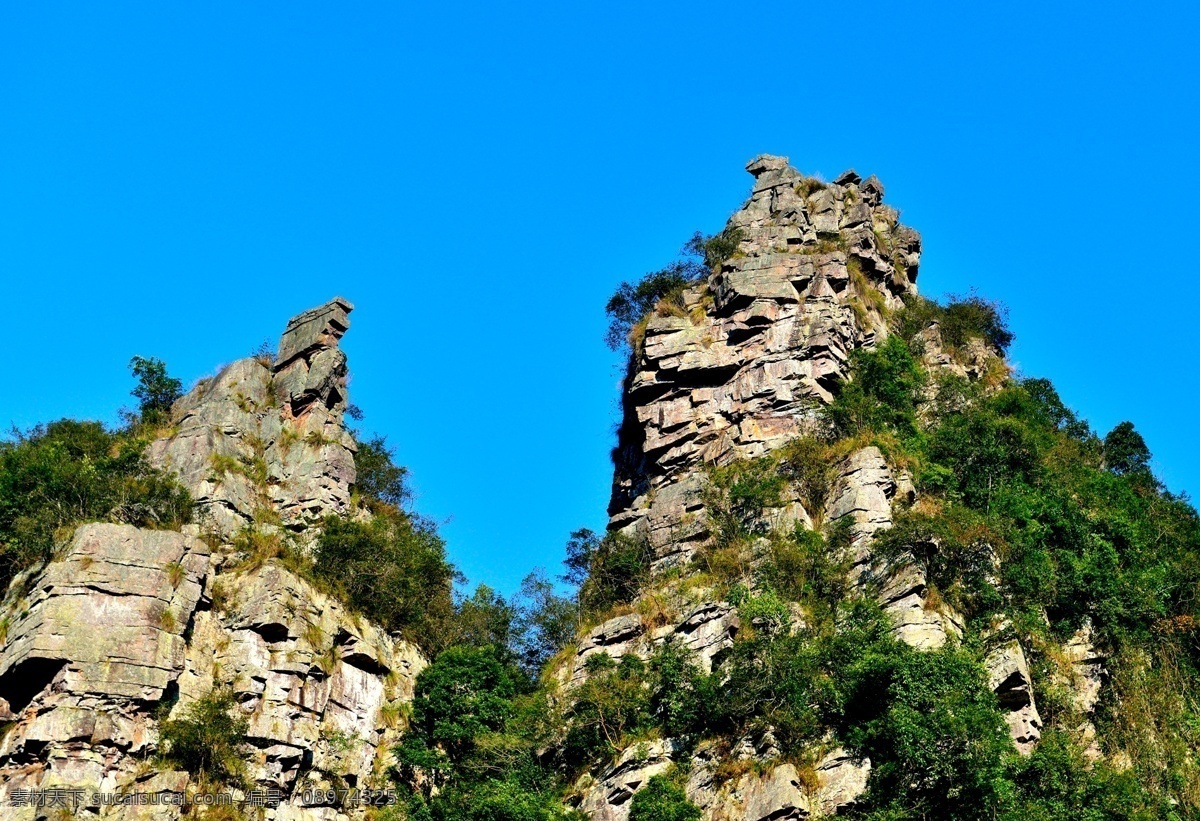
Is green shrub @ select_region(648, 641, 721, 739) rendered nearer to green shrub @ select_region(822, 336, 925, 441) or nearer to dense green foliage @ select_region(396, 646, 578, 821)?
dense green foliage @ select_region(396, 646, 578, 821)

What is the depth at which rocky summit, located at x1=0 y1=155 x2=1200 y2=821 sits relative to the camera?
3559cm

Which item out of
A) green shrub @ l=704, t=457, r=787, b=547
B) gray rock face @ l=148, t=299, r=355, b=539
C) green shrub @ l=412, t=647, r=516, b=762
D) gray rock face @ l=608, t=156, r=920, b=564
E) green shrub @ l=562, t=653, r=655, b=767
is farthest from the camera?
gray rock face @ l=608, t=156, r=920, b=564

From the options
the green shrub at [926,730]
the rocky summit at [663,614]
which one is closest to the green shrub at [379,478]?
the rocky summit at [663,614]

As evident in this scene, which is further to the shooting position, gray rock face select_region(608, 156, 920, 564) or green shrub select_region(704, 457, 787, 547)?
gray rock face select_region(608, 156, 920, 564)

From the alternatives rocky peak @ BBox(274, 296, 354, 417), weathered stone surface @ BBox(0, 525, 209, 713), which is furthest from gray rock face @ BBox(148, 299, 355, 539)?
weathered stone surface @ BBox(0, 525, 209, 713)

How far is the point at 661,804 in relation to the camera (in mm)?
35281

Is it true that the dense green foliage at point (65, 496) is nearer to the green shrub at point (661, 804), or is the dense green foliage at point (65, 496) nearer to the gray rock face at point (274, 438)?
the gray rock face at point (274, 438)

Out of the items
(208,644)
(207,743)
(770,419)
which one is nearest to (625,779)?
(207,743)

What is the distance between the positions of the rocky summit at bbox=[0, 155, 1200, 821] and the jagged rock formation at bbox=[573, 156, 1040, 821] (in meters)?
0.12

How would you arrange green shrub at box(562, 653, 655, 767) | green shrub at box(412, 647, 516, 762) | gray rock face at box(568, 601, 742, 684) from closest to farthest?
1. green shrub at box(562, 653, 655, 767)
2. gray rock face at box(568, 601, 742, 684)
3. green shrub at box(412, 647, 516, 762)

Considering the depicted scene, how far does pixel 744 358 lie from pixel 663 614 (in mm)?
12139

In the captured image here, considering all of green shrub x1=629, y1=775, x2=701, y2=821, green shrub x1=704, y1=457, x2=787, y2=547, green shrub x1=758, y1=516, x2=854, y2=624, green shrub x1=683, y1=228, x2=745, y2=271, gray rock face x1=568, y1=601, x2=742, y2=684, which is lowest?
green shrub x1=629, y1=775, x2=701, y2=821

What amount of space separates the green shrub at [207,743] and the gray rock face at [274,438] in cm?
709

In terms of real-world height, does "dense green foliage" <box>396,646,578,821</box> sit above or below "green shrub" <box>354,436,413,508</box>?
below
